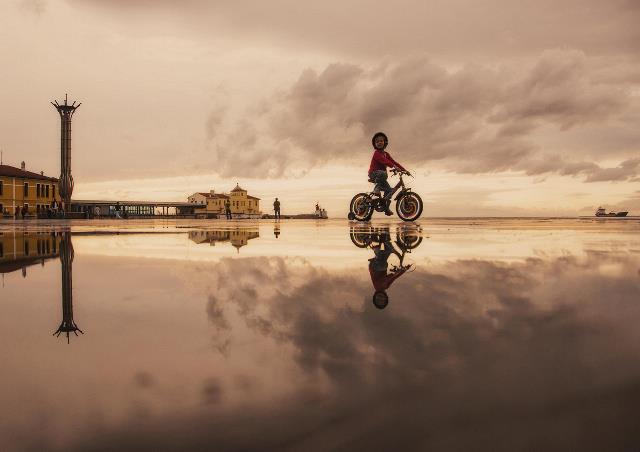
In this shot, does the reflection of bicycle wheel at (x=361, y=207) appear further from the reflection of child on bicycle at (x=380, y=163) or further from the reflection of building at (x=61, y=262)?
the reflection of building at (x=61, y=262)

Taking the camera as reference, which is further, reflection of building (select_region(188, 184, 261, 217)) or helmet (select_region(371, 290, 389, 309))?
reflection of building (select_region(188, 184, 261, 217))

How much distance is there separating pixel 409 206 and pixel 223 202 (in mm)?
143653

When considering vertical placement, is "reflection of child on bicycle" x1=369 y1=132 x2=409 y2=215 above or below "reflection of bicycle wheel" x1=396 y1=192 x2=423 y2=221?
above

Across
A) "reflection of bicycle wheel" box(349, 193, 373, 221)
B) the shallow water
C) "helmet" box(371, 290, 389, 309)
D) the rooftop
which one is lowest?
the shallow water

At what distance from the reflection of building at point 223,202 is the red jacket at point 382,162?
11719 centimetres

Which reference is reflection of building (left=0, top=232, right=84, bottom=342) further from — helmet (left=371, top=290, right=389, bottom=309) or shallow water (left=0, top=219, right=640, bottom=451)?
helmet (left=371, top=290, right=389, bottom=309)

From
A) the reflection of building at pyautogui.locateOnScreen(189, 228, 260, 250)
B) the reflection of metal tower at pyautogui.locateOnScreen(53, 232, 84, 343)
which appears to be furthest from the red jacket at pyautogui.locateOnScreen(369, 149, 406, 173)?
the reflection of metal tower at pyautogui.locateOnScreen(53, 232, 84, 343)

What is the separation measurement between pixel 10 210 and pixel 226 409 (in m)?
88.8

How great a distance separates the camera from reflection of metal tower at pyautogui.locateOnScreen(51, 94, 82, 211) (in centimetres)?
7631

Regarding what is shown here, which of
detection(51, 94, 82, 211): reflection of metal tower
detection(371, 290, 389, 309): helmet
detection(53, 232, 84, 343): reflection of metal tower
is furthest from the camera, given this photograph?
detection(51, 94, 82, 211): reflection of metal tower

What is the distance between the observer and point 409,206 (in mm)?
14531

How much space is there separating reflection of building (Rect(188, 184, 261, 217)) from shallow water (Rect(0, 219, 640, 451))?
419ft

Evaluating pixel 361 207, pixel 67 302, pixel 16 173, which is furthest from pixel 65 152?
pixel 67 302

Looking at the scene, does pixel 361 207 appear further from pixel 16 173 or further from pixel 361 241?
pixel 16 173
